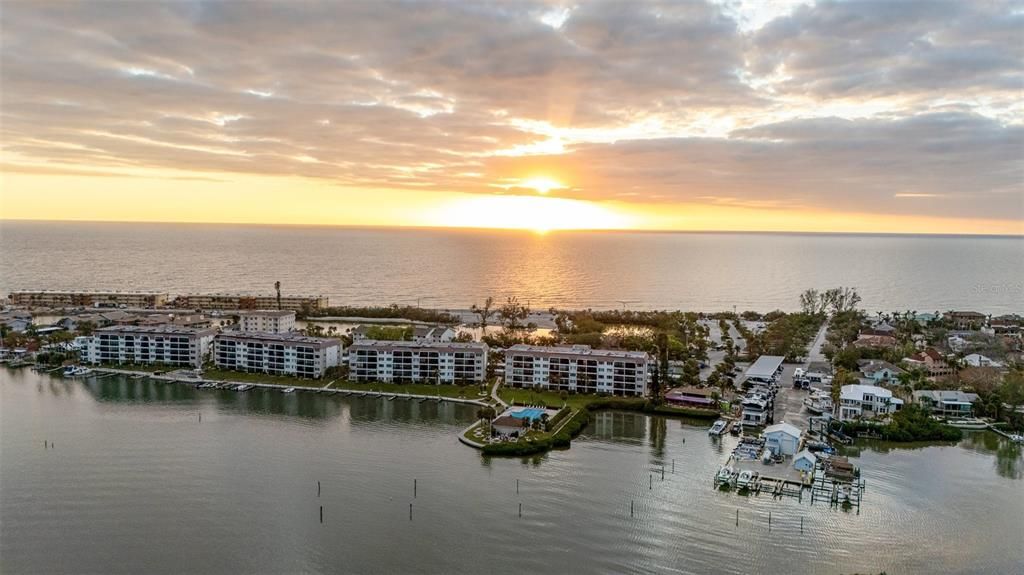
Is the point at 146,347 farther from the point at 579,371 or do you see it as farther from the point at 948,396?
the point at 948,396

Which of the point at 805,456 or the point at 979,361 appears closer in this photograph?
the point at 805,456

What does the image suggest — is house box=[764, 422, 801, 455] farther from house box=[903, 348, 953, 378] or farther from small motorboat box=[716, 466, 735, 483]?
house box=[903, 348, 953, 378]

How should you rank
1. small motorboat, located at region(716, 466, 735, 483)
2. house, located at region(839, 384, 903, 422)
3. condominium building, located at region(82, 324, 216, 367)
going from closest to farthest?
1. small motorboat, located at region(716, 466, 735, 483)
2. house, located at region(839, 384, 903, 422)
3. condominium building, located at region(82, 324, 216, 367)

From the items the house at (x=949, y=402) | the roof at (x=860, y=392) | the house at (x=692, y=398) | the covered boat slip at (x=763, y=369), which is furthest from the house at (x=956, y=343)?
the house at (x=692, y=398)

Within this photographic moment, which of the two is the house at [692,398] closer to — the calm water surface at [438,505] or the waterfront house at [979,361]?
the calm water surface at [438,505]

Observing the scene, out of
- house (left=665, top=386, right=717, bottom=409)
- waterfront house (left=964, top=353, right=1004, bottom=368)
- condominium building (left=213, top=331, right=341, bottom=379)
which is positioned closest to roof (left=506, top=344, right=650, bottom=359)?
house (left=665, top=386, right=717, bottom=409)

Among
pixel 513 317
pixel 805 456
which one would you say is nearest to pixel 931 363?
pixel 805 456
